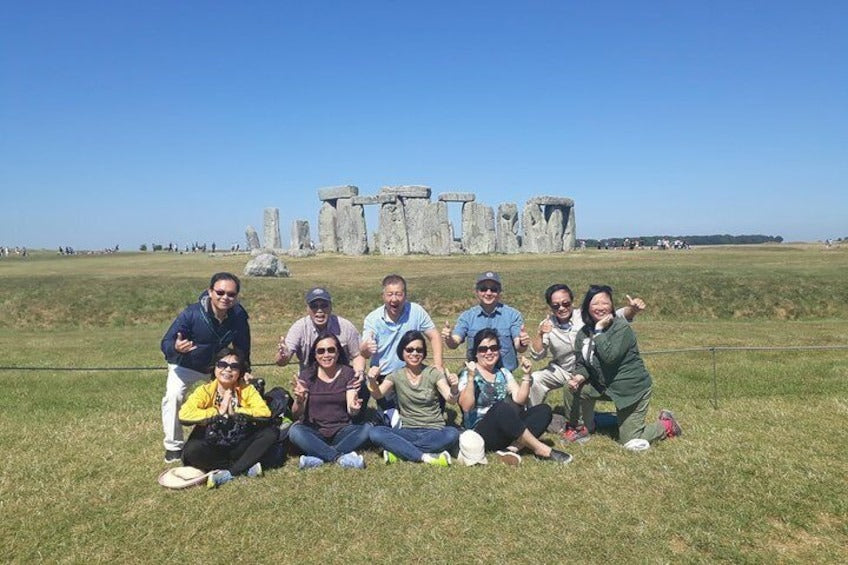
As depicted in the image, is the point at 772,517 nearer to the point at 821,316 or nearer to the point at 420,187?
the point at 821,316

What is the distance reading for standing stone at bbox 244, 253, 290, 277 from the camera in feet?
86.3

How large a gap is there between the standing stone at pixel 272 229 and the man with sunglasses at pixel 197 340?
3753cm

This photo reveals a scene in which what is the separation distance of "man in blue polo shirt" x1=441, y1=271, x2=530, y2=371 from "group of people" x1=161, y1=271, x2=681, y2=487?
1 cm

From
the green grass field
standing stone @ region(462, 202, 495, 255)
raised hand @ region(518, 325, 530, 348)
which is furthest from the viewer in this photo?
standing stone @ region(462, 202, 495, 255)

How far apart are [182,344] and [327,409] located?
1.56 metres

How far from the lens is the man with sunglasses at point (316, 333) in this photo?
6.54m

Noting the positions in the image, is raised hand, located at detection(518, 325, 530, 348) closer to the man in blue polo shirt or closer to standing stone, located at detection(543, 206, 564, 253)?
the man in blue polo shirt

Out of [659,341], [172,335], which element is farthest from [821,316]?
[172,335]

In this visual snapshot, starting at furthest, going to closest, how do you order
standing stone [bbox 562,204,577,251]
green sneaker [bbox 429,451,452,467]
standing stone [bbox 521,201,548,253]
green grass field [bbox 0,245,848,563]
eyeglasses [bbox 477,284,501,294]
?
standing stone [bbox 562,204,577,251] → standing stone [bbox 521,201,548,253] → eyeglasses [bbox 477,284,501,294] → green sneaker [bbox 429,451,452,467] → green grass field [bbox 0,245,848,563]

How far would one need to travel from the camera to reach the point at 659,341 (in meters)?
14.1

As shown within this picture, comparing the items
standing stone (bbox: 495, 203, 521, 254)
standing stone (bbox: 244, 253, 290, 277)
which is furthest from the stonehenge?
standing stone (bbox: 244, 253, 290, 277)

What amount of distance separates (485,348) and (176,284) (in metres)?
18.2

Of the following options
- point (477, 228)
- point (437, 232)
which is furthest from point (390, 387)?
point (477, 228)

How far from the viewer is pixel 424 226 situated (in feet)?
128
